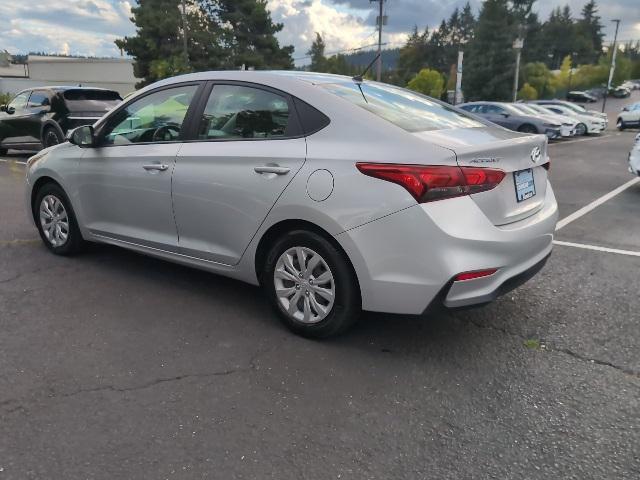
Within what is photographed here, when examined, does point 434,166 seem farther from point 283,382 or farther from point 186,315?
point 186,315

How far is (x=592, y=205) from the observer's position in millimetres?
7836

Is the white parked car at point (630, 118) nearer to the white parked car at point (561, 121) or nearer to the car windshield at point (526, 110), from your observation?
the white parked car at point (561, 121)

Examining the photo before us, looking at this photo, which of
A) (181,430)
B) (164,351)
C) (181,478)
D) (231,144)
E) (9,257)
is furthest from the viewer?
(9,257)

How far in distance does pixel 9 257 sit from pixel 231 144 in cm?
274

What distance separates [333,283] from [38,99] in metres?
11.3

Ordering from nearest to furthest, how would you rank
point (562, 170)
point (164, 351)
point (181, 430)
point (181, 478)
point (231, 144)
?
point (181, 478) → point (181, 430) → point (164, 351) → point (231, 144) → point (562, 170)

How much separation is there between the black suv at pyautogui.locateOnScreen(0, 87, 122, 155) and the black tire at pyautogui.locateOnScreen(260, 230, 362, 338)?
936cm

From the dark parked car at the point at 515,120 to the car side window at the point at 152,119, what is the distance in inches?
670

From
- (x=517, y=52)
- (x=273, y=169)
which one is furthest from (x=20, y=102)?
(x=517, y=52)

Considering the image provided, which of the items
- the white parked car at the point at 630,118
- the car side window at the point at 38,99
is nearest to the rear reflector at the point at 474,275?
the car side window at the point at 38,99

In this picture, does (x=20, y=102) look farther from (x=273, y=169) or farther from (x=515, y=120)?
(x=515, y=120)

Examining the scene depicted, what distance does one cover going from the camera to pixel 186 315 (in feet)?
12.3

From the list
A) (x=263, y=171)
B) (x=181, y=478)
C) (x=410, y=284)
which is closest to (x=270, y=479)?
(x=181, y=478)

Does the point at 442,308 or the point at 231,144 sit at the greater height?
the point at 231,144
